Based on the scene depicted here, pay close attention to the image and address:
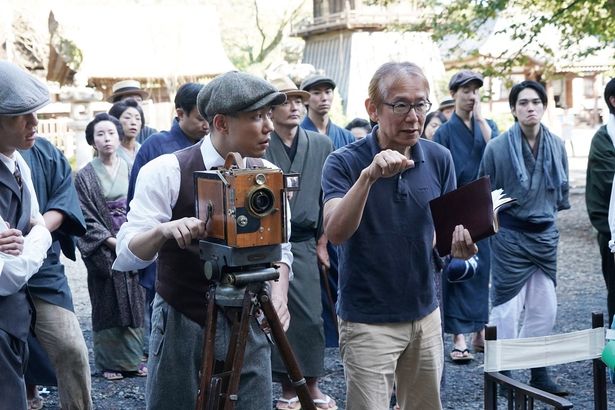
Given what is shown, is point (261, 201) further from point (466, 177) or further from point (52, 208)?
point (466, 177)

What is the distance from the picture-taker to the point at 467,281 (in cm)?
697

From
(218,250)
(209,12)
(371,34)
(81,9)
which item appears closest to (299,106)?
(218,250)

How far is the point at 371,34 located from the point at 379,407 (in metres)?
33.0

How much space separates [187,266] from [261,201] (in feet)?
1.76

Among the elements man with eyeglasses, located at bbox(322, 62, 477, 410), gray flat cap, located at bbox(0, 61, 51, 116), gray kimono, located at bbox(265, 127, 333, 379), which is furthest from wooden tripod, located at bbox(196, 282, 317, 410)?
gray kimono, located at bbox(265, 127, 333, 379)

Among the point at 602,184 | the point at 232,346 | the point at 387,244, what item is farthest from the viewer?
the point at 602,184

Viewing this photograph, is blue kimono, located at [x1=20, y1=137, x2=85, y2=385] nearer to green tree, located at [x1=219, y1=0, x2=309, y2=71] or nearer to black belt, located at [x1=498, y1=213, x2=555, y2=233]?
black belt, located at [x1=498, y1=213, x2=555, y2=233]

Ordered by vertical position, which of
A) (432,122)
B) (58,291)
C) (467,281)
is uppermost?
(432,122)

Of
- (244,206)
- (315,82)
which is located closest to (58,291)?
(244,206)

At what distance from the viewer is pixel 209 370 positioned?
2.99 meters

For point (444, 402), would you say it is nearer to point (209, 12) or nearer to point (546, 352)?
point (546, 352)

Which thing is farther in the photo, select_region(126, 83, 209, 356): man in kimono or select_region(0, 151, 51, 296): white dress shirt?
select_region(126, 83, 209, 356): man in kimono

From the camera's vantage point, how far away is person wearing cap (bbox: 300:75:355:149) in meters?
6.99

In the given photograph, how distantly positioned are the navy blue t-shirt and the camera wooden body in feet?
2.18
